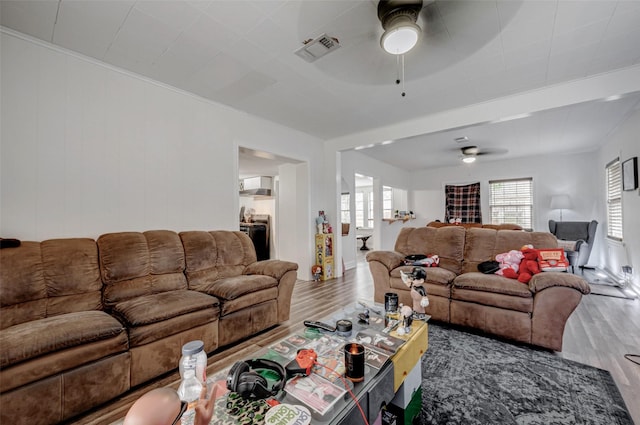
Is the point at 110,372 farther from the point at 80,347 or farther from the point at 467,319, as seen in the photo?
the point at 467,319

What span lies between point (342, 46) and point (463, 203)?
683 centimetres

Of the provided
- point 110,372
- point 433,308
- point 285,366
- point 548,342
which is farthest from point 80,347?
point 548,342

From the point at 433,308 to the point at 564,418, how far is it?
1.31 m

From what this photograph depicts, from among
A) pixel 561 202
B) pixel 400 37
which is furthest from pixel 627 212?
pixel 400 37

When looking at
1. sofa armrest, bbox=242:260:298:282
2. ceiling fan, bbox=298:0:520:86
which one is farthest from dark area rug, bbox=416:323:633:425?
ceiling fan, bbox=298:0:520:86

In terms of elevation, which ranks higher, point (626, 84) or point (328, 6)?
point (328, 6)

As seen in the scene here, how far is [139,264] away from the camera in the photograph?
91.6 inches

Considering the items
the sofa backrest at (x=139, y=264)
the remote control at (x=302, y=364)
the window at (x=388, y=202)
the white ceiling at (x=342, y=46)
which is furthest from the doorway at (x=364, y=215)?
the remote control at (x=302, y=364)

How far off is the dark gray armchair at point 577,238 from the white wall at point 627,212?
320 mm

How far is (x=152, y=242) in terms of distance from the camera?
8.18ft

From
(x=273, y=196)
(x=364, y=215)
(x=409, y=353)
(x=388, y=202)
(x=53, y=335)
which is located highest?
(x=273, y=196)

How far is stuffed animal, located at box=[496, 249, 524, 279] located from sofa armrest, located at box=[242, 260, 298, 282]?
2.20 meters

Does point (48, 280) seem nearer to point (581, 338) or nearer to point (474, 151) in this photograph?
point (581, 338)

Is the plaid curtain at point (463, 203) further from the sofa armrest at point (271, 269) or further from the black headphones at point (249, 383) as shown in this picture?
the black headphones at point (249, 383)
